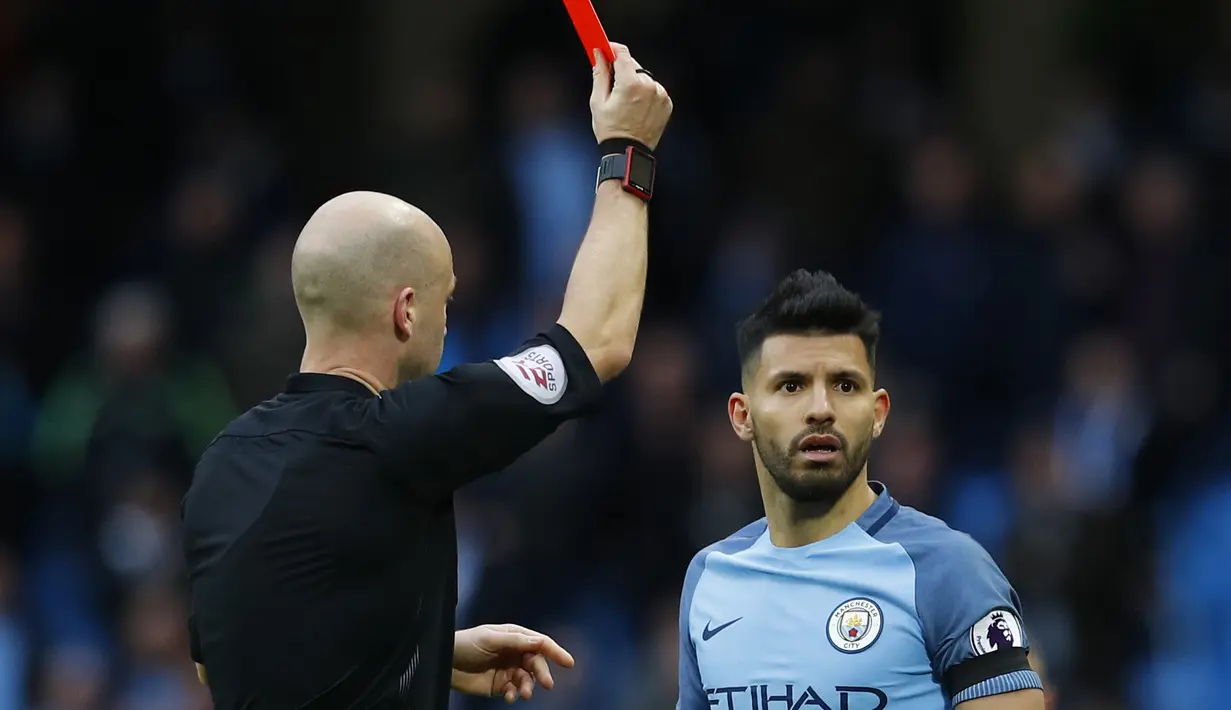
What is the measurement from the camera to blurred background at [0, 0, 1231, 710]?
8852 mm

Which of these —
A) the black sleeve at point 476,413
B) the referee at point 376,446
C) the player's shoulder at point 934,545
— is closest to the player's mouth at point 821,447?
the player's shoulder at point 934,545

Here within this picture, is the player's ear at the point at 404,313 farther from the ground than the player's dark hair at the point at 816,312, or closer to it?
closer to it

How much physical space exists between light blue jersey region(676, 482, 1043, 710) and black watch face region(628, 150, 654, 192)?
3.62 ft

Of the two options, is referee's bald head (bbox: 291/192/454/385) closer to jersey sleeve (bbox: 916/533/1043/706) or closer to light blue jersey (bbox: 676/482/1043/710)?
light blue jersey (bbox: 676/482/1043/710)

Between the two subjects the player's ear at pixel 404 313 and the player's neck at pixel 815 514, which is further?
the player's neck at pixel 815 514

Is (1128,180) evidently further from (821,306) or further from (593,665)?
(821,306)

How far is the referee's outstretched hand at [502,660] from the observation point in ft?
14.2

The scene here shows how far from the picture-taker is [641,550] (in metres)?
8.97

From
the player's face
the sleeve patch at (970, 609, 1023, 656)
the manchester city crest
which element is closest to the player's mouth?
the player's face

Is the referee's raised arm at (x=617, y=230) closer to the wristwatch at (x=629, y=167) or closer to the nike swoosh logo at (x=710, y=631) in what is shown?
the wristwatch at (x=629, y=167)

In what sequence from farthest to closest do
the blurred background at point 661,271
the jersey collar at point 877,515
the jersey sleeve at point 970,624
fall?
the blurred background at point 661,271
the jersey collar at point 877,515
the jersey sleeve at point 970,624

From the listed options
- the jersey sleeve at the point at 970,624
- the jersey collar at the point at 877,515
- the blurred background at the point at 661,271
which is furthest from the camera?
the blurred background at the point at 661,271

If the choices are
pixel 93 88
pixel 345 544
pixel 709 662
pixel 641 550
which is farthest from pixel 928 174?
pixel 345 544

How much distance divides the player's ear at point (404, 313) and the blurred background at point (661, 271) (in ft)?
15.0
